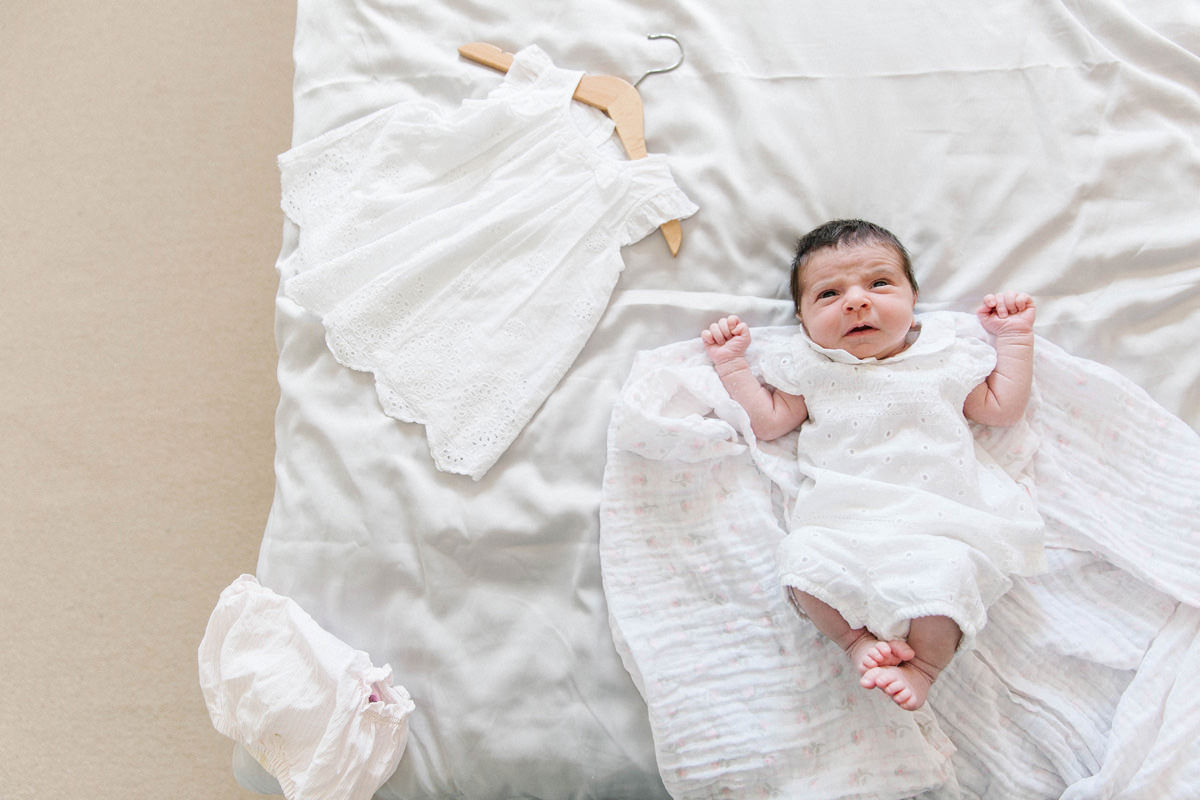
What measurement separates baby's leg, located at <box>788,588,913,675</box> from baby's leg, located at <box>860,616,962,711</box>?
0.01 m

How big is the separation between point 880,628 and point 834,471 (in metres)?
0.19

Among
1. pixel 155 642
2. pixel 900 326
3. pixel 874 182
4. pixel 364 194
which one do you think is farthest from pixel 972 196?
pixel 155 642

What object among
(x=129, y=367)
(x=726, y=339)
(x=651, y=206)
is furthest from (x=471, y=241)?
(x=129, y=367)

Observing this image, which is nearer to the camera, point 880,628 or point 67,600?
point 880,628

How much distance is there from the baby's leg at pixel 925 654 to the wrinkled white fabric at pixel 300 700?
1.71ft

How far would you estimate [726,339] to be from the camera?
3.44 ft

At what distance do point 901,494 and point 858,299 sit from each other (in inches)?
9.1

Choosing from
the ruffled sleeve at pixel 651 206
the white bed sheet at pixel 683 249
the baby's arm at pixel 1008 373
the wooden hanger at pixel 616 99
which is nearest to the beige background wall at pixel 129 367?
the white bed sheet at pixel 683 249

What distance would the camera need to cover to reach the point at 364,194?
1111 mm

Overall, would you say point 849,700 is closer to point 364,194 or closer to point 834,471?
point 834,471

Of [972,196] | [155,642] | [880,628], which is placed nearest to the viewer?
[880,628]

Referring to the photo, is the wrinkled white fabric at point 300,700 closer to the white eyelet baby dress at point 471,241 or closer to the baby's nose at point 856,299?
the white eyelet baby dress at point 471,241

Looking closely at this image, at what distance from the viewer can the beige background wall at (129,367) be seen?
1.33 metres

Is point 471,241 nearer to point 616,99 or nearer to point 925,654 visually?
point 616,99
